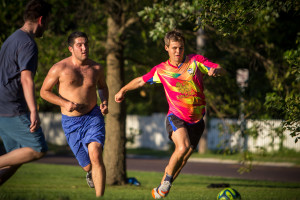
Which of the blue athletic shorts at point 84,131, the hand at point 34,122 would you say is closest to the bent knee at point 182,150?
the blue athletic shorts at point 84,131

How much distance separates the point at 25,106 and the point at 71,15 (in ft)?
24.4

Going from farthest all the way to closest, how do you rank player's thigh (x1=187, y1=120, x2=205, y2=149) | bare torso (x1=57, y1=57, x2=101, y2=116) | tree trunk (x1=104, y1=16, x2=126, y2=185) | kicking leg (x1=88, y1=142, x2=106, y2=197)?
tree trunk (x1=104, y1=16, x2=126, y2=185) < player's thigh (x1=187, y1=120, x2=205, y2=149) < bare torso (x1=57, y1=57, x2=101, y2=116) < kicking leg (x1=88, y1=142, x2=106, y2=197)

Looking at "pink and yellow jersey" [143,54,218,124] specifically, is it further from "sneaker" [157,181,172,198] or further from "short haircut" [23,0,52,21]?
"short haircut" [23,0,52,21]

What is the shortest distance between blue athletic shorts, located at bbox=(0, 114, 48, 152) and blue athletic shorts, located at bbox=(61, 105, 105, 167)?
1557 mm

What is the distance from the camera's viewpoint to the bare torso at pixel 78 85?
284 inches

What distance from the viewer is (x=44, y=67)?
39.3ft

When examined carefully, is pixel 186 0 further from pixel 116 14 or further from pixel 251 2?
pixel 116 14

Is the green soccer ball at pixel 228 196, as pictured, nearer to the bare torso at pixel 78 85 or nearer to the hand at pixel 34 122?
the bare torso at pixel 78 85

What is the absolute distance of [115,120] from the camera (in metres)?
12.6

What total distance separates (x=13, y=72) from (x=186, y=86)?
2.83 meters

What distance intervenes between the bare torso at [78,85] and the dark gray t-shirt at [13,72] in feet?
5.58

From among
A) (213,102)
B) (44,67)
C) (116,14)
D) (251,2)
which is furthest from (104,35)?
(251,2)

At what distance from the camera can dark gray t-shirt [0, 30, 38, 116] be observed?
5.47 m

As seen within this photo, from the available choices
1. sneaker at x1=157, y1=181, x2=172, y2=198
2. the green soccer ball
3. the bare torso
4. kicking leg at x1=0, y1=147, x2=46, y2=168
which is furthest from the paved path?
kicking leg at x1=0, y1=147, x2=46, y2=168
